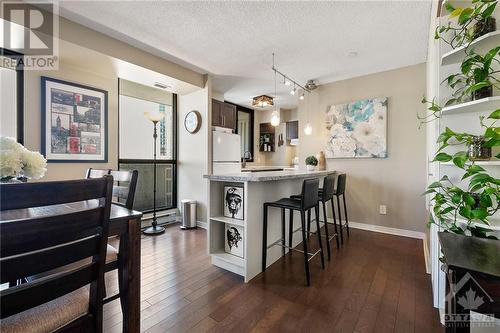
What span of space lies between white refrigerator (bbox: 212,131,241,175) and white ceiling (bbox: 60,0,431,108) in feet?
3.72

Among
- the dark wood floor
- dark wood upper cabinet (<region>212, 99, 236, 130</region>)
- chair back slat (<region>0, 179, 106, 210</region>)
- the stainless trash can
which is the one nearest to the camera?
chair back slat (<region>0, 179, 106, 210</region>)

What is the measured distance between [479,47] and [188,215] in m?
3.78

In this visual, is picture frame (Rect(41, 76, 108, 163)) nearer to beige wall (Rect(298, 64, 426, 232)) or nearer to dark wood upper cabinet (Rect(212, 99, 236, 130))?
dark wood upper cabinet (Rect(212, 99, 236, 130))

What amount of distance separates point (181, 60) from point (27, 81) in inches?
69.7

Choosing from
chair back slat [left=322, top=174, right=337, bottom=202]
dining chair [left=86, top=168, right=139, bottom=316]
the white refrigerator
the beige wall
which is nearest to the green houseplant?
chair back slat [left=322, top=174, right=337, bottom=202]

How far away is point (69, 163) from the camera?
296cm

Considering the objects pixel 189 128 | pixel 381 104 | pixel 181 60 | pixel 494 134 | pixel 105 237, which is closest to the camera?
pixel 105 237

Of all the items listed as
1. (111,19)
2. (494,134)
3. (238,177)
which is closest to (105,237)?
(238,177)

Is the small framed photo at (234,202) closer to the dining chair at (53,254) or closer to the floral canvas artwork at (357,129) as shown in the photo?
Answer: the dining chair at (53,254)

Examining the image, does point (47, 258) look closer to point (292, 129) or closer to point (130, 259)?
point (130, 259)

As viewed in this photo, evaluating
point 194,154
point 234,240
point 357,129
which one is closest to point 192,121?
point 194,154

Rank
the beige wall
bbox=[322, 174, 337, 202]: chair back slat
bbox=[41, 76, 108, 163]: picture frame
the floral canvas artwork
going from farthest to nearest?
1. the floral canvas artwork
2. the beige wall
3. bbox=[41, 76, 108, 163]: picture frame
4. bbox=[322, 174, 337, 202]: chair back slat

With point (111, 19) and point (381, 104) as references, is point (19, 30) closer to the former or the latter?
point (111, 19)

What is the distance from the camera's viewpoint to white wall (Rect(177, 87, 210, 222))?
390cm
